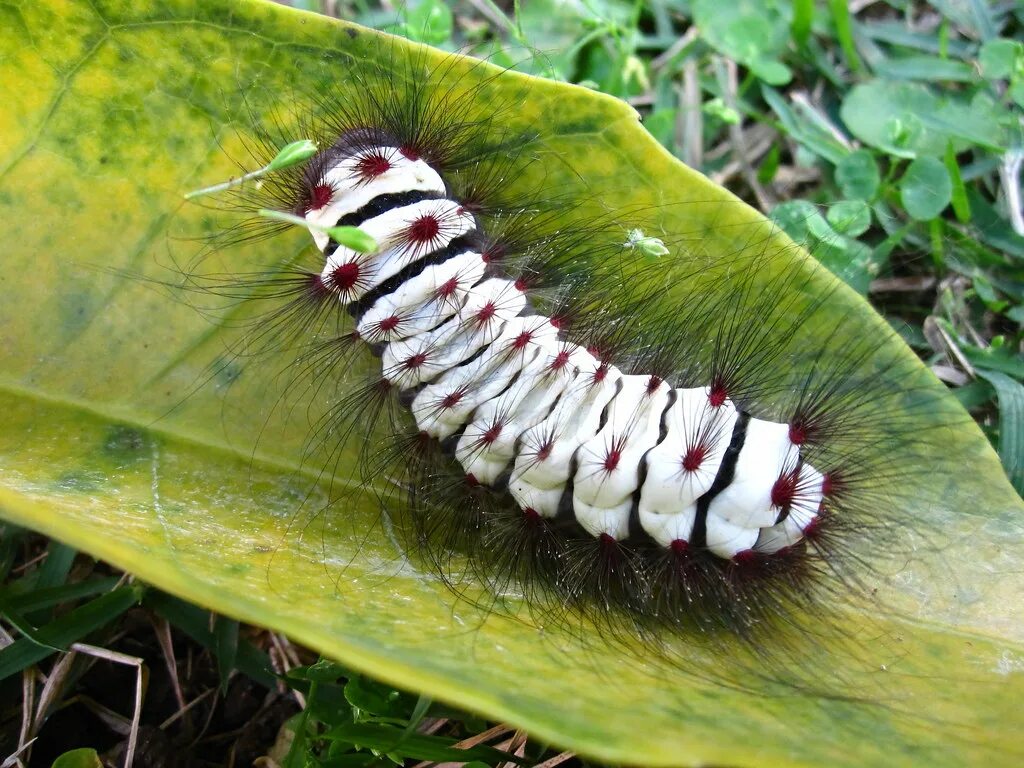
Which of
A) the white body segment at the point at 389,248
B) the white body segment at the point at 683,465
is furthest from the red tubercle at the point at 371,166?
the white body segment at the point at 683,465

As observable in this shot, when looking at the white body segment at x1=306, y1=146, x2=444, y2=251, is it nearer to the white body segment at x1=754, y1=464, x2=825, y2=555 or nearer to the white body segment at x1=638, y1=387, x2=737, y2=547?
the white body segment at x1=638, y1=387, x2=737, y2=547

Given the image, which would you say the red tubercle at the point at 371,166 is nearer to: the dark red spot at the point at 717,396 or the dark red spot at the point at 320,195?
the dark red spot at the point at 320,195

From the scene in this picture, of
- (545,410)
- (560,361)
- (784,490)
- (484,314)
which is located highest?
(484,314)

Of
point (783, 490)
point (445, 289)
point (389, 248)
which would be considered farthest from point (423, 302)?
point (783, 490)

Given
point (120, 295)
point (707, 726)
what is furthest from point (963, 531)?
point (120, 295)

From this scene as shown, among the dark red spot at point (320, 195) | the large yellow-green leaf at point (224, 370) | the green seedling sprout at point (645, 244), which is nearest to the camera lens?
the large yellow-green leaf at point (224, 370)

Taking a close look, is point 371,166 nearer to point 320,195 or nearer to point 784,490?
point 320,195

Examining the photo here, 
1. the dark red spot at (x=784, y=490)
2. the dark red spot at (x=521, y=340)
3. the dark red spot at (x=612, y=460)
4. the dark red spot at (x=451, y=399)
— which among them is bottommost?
the dark red spot at (x=784, y=490)
